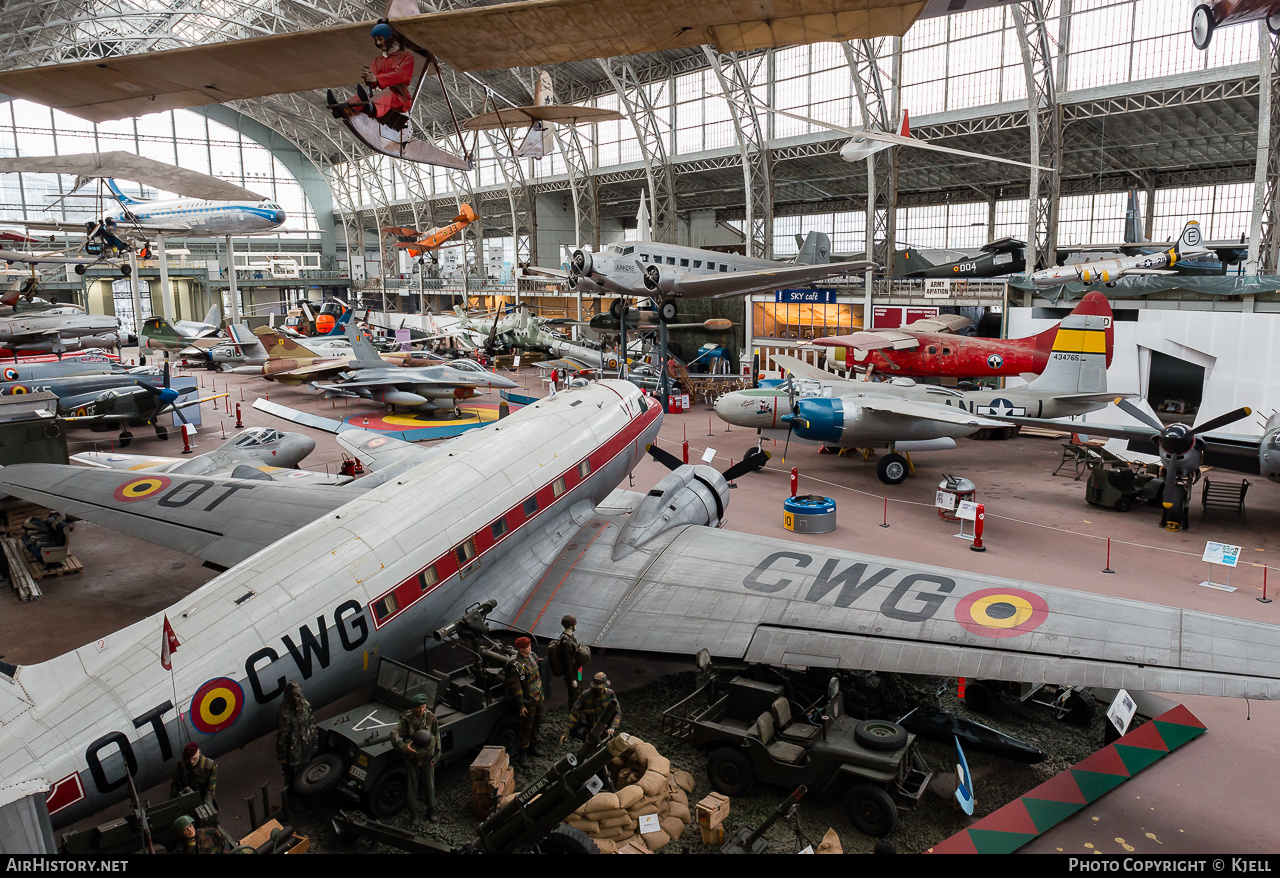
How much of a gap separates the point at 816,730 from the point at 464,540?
5.05 m

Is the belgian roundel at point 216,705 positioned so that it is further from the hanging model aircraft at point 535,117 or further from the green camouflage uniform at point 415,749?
the hanging model aircraft at point 535,117

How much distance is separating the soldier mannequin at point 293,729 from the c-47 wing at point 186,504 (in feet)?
13.4

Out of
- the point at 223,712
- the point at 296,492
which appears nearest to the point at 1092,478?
the point at 296,492

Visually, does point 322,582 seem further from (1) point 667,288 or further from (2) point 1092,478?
(1) point 667,288

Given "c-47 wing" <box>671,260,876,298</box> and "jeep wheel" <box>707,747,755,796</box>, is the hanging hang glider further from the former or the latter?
"c-47 wing" <box>671,260,876,298</box>

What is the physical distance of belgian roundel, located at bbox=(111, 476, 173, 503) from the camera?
12352mm

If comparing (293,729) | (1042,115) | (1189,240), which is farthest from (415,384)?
(1189,240)

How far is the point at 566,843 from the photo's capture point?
6.88m

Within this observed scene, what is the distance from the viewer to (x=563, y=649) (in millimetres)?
9195

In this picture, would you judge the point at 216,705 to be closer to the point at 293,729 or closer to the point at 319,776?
the point at 293,729

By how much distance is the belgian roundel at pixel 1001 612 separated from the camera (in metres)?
8.12

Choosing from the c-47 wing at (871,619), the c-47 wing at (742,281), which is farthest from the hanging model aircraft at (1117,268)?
the c-47 wing at (871,619)

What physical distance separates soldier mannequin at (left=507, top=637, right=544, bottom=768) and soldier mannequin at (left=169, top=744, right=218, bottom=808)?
119 inches

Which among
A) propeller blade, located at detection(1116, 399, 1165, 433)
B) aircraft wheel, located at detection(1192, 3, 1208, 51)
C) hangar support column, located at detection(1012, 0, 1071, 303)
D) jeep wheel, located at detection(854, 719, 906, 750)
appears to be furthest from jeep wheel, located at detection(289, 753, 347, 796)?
hangar support column, located at detection(1012, 0, 1071, 303)
